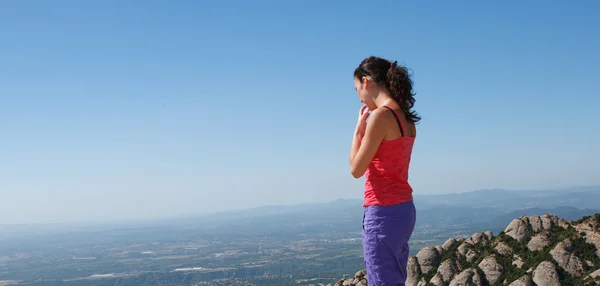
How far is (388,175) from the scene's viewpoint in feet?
14.7

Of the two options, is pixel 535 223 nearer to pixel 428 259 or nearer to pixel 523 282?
pixel 523 282

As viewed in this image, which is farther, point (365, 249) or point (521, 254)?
point (521, 254)

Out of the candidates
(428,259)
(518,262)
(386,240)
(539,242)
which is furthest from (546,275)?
(386,240)

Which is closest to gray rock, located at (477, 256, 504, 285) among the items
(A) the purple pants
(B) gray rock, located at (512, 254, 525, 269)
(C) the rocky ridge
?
(C) the rocky ridge

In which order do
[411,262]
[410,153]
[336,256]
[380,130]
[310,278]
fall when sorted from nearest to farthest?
[380,130], [410,153], [411,262], [310,278], [336,256]

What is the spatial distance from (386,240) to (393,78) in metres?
1.32

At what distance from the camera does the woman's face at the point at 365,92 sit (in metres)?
4.68

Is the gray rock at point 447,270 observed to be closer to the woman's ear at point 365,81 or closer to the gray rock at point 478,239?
the gray rock at point 478,239

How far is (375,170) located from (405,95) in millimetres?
680

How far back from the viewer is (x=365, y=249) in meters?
4.49

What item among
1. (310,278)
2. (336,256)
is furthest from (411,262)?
(336,256)

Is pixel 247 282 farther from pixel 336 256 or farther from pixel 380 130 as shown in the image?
pixel 380 130

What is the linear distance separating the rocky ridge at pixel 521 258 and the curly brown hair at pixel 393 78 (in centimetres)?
2712

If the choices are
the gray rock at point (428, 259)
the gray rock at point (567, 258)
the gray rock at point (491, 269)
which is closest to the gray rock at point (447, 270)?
the gray rock at point (428, 259)
